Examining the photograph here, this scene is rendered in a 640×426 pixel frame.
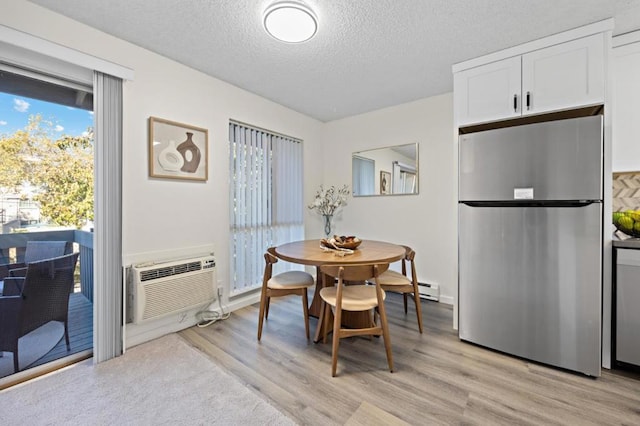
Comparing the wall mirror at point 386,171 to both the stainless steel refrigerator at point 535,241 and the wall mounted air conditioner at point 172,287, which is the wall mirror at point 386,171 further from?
the wall mounted air conditioner at point 172,287

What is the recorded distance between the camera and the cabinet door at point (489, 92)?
222 cm

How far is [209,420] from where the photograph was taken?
59.2 inches

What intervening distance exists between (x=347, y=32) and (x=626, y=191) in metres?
2.66

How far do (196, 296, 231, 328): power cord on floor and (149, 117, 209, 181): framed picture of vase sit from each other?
137cm

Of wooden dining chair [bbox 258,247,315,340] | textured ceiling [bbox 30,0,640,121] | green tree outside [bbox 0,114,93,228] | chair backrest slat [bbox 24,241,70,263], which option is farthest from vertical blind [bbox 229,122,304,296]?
chair backrest slat [bbox 24,241,70,263]

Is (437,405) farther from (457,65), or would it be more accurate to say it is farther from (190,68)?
(190,68)

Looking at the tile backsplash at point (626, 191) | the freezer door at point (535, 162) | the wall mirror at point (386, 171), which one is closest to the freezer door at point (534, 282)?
the freezer door at point (535, 162)

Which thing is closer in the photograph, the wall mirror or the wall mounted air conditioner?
the wall mounted air conditioner

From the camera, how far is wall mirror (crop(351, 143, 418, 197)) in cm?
353

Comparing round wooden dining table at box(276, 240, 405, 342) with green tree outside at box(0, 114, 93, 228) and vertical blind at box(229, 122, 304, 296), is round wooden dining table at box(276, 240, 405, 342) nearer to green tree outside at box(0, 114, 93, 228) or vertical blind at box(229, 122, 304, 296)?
vertical blind at box(229, 122, 304, 296)

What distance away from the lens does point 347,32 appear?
209cm

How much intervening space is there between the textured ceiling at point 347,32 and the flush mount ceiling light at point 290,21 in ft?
0.24

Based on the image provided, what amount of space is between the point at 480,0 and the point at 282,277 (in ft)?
8.52

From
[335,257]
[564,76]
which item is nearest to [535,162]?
[564,76]
